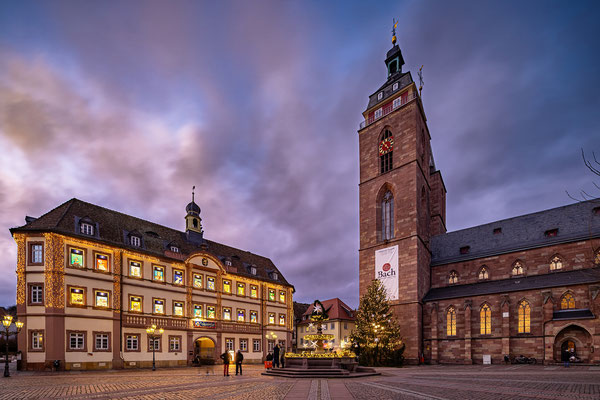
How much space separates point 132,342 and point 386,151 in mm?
36571

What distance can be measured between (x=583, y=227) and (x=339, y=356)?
30.9 meters

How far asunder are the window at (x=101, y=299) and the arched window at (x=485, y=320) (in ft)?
119

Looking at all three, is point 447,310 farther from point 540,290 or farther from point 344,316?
point 344,316

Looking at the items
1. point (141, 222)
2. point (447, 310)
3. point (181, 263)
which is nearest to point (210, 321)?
point (181, 263)

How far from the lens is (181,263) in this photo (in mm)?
38625

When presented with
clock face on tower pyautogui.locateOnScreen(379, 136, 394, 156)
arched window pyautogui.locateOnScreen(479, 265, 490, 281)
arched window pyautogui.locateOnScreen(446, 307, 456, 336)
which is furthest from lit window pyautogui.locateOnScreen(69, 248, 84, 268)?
arched window pyautogui.locateOnScreen(479, 265, 490, 281)

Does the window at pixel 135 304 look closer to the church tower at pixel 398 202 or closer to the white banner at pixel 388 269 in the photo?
the church tower at pixel 398 202

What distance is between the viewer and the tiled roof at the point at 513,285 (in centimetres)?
3441

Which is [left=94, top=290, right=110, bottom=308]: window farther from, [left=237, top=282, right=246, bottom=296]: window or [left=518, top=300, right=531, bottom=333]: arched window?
[left=518, top=300, right=531, bottom=333]: arched window

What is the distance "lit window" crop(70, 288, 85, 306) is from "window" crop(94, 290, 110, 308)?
102 centimetres

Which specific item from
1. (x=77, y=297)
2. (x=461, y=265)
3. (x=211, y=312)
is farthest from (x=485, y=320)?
(x=77, y=297)

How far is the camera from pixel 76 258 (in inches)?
1184

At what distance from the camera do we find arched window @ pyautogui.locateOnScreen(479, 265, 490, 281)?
42.7 meters

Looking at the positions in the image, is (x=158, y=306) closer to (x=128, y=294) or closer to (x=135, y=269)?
(x=128, y=294)
